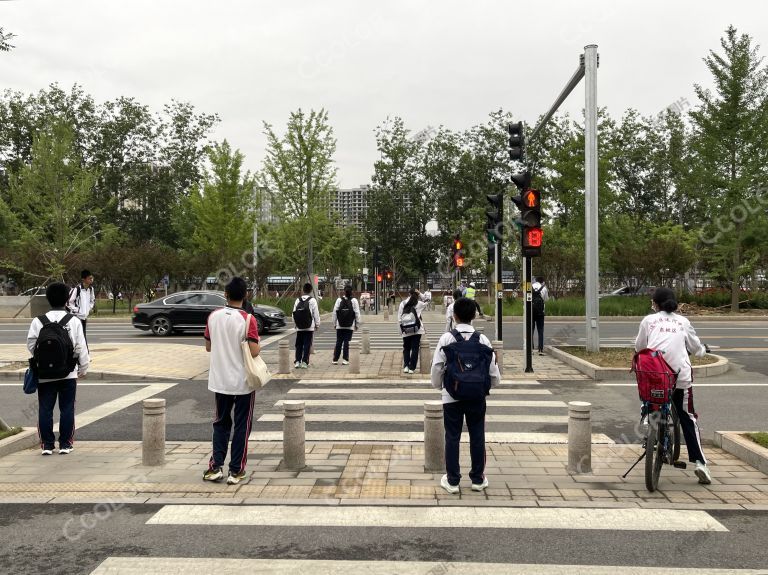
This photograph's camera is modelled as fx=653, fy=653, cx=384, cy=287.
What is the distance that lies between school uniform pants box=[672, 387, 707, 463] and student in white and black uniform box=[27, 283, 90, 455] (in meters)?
5.58

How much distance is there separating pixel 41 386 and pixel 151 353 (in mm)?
8636

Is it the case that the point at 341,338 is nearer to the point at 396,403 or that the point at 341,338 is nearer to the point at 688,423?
the point at 396,403

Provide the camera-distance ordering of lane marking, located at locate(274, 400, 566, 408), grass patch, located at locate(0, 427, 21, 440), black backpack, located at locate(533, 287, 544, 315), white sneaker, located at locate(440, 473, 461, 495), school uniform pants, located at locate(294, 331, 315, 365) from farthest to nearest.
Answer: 1. black backpack, located at locate(533, 287, 544, 315)
2. school uniform pants, located at locate(294, 331, 315, 365)
3. lane marking, located at locate(274, 400, 566, 408)
4. grass patch, located at locate(0, 427, 21, 440)
5. white sneaker, located at locate(440, 473, 461, 495)

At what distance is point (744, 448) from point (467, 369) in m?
3.11

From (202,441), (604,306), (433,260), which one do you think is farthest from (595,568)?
(433,260)

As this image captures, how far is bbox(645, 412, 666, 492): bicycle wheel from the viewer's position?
524 cm

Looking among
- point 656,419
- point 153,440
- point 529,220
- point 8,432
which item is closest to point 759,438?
point 656,419

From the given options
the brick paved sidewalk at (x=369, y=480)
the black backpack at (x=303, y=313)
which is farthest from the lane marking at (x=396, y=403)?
the black backpack at (x=303, y=313)

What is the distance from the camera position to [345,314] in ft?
42.5

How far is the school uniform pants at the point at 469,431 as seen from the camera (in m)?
5.27

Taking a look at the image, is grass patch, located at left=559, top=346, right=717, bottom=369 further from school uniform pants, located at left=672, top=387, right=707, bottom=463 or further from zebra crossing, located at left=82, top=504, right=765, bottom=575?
zebra crossing, located at left=82, top=504, right=765, bottom=575

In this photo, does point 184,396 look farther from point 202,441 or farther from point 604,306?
point 604,306

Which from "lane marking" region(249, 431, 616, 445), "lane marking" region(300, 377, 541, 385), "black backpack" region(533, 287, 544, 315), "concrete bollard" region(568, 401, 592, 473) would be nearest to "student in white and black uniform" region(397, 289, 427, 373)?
"lane marking" region(300, 377, 541, 385)

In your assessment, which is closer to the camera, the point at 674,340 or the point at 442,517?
the point at 442,517
